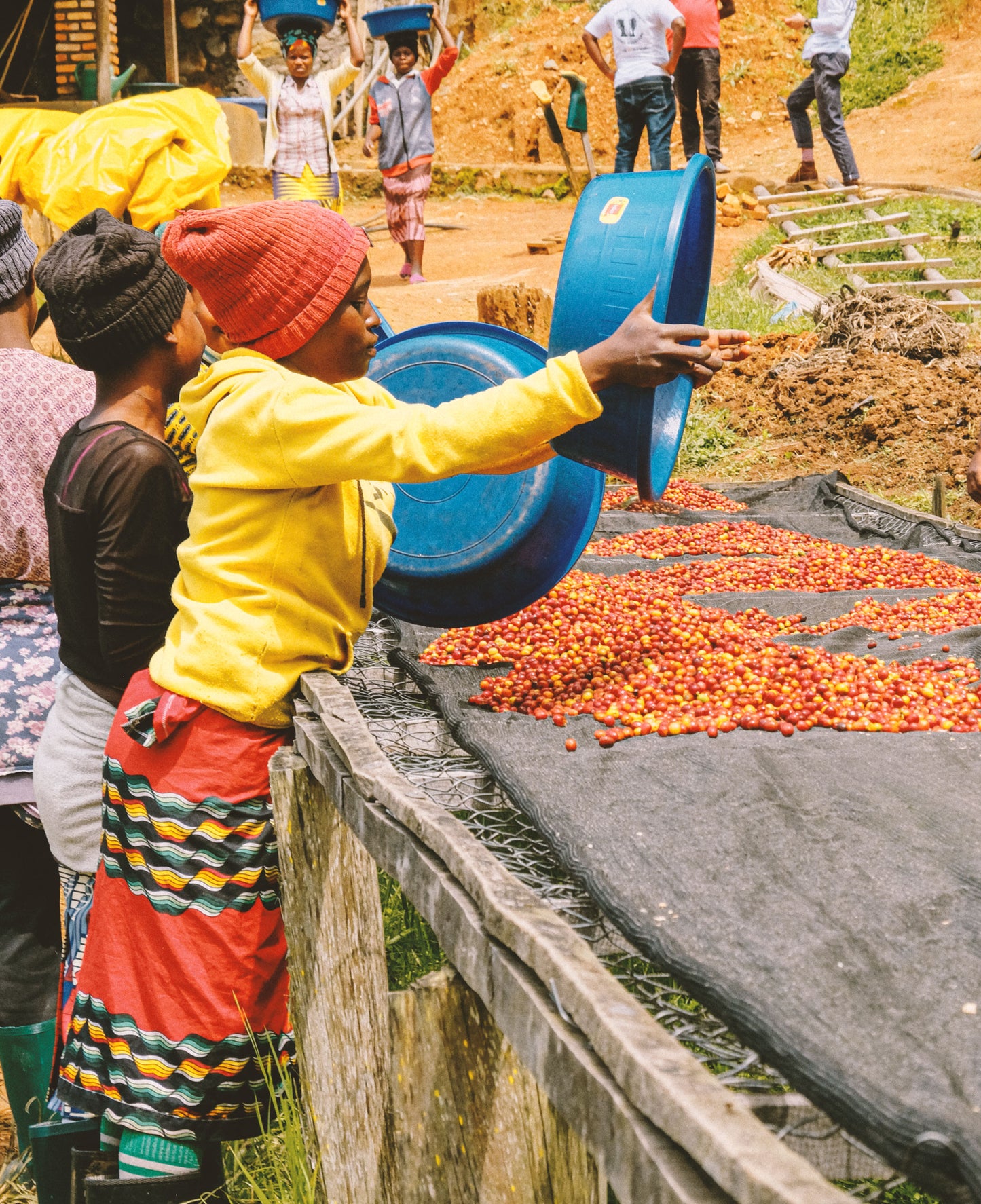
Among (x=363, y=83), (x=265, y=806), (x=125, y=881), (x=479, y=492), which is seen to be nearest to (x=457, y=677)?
(x=479, y=492)

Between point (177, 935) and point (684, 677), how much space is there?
1.33m

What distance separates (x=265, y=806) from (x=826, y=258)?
10486 millimetres

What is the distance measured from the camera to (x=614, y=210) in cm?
257

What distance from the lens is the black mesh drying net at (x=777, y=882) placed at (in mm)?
1308

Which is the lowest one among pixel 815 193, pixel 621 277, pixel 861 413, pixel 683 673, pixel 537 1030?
pixel 861 413

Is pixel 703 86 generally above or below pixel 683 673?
above

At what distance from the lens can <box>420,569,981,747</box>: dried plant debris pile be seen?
2531mm

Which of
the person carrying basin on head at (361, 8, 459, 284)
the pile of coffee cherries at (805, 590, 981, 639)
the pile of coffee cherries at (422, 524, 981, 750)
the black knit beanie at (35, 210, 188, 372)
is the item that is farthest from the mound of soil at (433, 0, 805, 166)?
the black knit beanie at (35, 210, 188, 372)

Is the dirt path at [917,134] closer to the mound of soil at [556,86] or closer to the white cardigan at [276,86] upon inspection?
the mound of soil at [556,86]

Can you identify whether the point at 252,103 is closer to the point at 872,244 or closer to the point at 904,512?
the point at 872,244

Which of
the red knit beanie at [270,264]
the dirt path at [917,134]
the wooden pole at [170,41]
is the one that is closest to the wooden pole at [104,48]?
the wooden pole at [170,41]

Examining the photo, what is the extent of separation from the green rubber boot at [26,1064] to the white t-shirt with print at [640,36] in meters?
9.49

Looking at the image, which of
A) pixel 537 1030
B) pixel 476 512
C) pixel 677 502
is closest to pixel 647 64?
pixel 677 502

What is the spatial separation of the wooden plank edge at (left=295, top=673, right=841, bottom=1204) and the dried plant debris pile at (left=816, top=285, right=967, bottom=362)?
7.89 m
